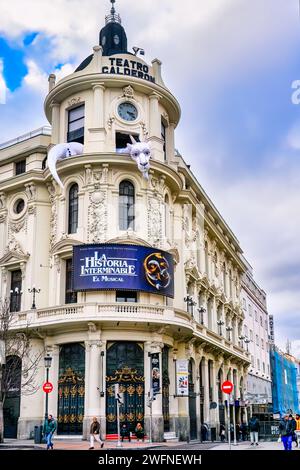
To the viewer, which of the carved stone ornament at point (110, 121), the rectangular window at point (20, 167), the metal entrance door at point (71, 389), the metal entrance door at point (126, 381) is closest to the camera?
the metal entrance door at point (126, 381)

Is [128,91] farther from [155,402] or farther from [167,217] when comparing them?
[155,402]

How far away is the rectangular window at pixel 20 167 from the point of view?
3791 centimetres

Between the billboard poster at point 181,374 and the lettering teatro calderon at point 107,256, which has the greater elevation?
the lettering teatro calderon at point 107,256

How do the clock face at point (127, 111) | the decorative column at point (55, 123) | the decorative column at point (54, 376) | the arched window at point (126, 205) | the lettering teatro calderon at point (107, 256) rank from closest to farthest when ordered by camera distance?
the lettering teatro calderon at point (107, 256) → the decorative column at point (54, 376) → the arched window at point (126, 205) → the clock face at point (127, 111) → the decorative column at point (55, 123)

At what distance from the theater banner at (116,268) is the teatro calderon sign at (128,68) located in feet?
34.1

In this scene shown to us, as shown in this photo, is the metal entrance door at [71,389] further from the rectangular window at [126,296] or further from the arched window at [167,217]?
the arched window at [167,217]

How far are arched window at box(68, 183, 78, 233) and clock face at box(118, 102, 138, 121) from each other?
495cm

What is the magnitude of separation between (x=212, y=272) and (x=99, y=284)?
1816 cm

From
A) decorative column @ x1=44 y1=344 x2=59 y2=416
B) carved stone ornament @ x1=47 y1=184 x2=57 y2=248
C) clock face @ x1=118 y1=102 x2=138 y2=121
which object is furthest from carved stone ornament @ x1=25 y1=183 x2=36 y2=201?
decorative column @ x1=44 y1=344 x2=59 y2=416

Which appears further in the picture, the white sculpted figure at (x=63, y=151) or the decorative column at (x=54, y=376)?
the white sculpted figure at (x=63, y=151)

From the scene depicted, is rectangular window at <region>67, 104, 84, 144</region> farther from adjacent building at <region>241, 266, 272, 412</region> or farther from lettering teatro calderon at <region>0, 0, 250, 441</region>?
adjacent building at <region>241, 266, 272, 412</region>

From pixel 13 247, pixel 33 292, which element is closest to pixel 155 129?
pixel 13 247

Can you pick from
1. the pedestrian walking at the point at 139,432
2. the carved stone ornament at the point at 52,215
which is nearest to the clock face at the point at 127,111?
the carved stone ornament at the point at 52,215

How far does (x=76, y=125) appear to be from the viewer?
3528 cm
